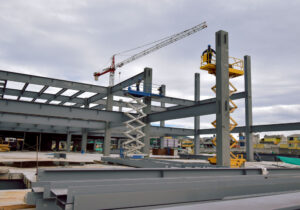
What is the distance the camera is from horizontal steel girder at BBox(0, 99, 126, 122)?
17.2 m

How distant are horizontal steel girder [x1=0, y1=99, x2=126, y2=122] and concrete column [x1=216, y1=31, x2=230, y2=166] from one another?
9.44 metres

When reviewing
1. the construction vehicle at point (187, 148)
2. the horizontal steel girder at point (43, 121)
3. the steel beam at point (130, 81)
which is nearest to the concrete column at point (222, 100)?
the steel beam at point (130, 81)

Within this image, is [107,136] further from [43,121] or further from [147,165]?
[147,165]

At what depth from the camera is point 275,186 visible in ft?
18.8

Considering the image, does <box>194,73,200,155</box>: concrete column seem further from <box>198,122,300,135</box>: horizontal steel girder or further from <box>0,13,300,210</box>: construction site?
<box>198,122,300,135</box>: horizontal steel girder

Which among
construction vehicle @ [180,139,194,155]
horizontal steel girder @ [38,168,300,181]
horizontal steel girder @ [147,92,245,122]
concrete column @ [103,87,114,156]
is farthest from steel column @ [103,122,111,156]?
construction vehicle @ [180,139,194,155]

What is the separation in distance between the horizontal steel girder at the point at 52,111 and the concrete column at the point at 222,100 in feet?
31.0

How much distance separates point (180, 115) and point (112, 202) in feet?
48.8

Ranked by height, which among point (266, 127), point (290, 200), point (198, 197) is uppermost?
point (266, 127)

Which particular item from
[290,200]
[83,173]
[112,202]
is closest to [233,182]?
[290,200]

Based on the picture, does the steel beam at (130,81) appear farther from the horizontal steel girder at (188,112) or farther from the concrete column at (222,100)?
the concrete column at (222,100)

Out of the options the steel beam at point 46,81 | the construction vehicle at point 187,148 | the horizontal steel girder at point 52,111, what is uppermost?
the steel beam at point 46,81

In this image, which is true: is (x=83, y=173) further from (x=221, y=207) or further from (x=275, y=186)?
(x=275, y=186)

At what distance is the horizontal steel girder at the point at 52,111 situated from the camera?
1722cm
